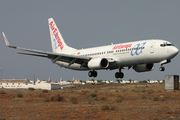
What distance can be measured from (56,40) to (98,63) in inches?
778

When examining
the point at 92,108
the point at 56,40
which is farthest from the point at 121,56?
the point at 56,40

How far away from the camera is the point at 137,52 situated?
3788 centimetres

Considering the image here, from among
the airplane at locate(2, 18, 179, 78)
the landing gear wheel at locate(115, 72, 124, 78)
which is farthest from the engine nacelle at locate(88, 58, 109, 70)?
the landing gear wheel at locate(115, 72, 124, 78)

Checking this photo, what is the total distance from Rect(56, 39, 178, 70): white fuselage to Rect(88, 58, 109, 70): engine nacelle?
0.71 metres

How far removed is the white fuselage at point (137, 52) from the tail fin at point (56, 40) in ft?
44.5

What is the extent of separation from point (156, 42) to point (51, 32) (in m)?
28.9

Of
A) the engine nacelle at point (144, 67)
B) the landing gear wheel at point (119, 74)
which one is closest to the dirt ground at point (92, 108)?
the engine nacelle at point (144, 67)

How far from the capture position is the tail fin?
56.4 meters

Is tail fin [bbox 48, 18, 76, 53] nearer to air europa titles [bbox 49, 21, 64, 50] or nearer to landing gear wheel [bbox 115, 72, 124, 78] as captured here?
air europa titles [bbox 49, 21, 64, 50]

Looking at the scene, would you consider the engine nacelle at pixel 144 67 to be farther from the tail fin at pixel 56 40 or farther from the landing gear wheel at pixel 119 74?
the tail fin at pixel 56 40

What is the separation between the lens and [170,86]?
6488cm

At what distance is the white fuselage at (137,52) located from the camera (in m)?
36.0

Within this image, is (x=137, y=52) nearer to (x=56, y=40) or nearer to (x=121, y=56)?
(x=121, y=56)

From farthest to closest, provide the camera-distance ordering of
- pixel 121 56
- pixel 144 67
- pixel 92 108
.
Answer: pixel 144 67, pixel 121 56, pixel 92 108
